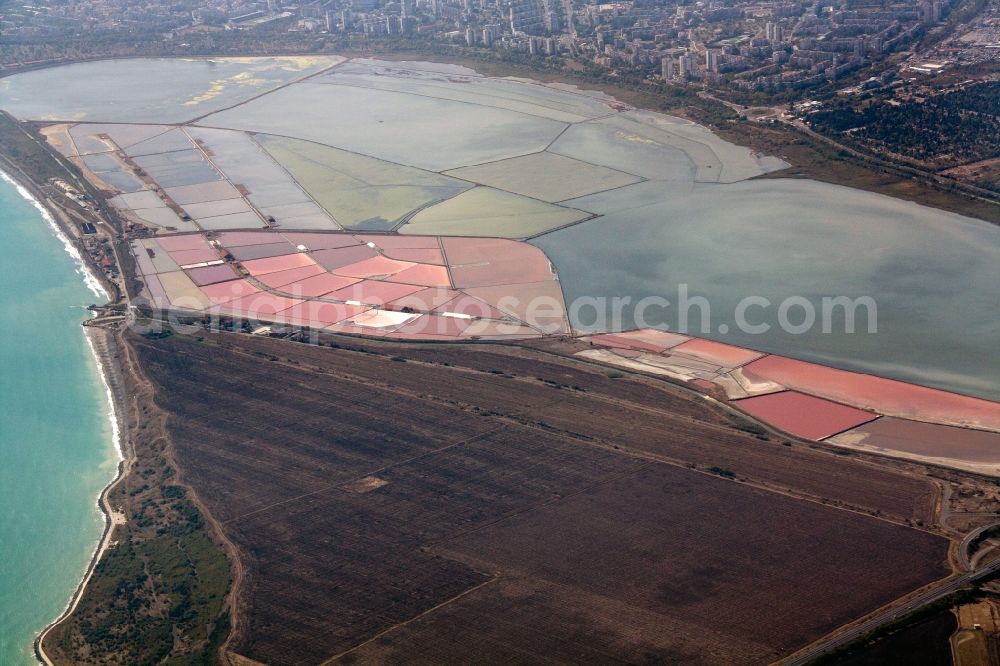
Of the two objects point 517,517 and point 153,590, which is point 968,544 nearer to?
point 517,517

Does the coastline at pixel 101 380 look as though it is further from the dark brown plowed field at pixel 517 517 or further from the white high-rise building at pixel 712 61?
the white high-rise building at pixel 712 61

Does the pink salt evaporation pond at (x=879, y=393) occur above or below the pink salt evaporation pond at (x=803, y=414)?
above

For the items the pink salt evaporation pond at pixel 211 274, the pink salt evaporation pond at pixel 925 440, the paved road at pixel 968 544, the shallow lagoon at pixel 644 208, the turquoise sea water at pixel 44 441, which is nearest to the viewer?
the paved road at pixel 968 544

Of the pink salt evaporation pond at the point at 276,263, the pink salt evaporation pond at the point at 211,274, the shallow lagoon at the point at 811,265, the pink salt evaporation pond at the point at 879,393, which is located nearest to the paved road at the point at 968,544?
the pink salt evaporation pond at the point at 879,393

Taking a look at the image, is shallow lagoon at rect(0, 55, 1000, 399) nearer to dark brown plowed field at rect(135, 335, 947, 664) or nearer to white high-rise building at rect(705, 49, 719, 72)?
dark brown plowed field at rect(135, 335, 947, 664)

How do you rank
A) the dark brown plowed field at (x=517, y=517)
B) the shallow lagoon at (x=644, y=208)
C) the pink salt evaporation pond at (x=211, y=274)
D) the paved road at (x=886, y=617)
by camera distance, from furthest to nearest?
the pink salt evaporation pond at (x=211, y=274) → the shallow lagoon at (x=644, y=208) → the dark brown plowed field at (x=517, y=517) → the paved road at (x=886, y=617)

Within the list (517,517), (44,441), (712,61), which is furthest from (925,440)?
(712,61)

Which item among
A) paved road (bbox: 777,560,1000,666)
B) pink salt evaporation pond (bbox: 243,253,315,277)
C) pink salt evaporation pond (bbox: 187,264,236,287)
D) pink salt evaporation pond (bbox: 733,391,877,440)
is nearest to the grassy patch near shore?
paved road (bbox: 777,560,1000,666)
